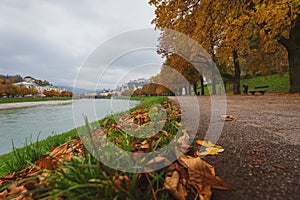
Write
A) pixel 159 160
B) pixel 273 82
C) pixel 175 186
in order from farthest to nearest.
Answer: pixel 273 82
pixel 159 160
pixel 175 186

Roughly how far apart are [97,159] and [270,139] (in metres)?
1.33

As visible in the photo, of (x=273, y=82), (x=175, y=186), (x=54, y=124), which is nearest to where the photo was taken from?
(x=175, y=186)

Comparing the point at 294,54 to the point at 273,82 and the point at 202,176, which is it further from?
the point at 273,82

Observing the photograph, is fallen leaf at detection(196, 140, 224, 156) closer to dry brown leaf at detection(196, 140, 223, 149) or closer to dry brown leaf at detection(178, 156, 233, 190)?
dry brown leaf at detection(196, 140, 223, 149)

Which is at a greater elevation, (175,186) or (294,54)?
(294,54)

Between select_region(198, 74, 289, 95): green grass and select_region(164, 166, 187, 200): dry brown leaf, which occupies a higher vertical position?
select_region(198, 74, 289, 95): green grass

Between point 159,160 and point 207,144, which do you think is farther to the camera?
point 207,144

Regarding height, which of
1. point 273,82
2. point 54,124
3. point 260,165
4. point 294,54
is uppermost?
point 294,54

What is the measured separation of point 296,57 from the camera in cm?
772

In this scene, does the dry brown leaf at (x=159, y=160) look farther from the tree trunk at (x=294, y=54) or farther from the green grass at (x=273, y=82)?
the green grass at (x=273, y=82)

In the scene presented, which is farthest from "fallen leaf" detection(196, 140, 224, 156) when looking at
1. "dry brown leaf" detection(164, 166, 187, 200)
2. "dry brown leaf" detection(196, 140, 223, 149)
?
"dry brown leaf" detection(164, 166, 187, 200)

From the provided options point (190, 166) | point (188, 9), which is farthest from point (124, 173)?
point (188, 9)

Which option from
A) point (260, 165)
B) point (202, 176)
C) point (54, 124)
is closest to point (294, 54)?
point (260, 165)

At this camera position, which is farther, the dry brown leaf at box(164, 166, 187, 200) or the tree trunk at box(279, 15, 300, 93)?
the tree trunk at box(279, 15, 300, 93)
